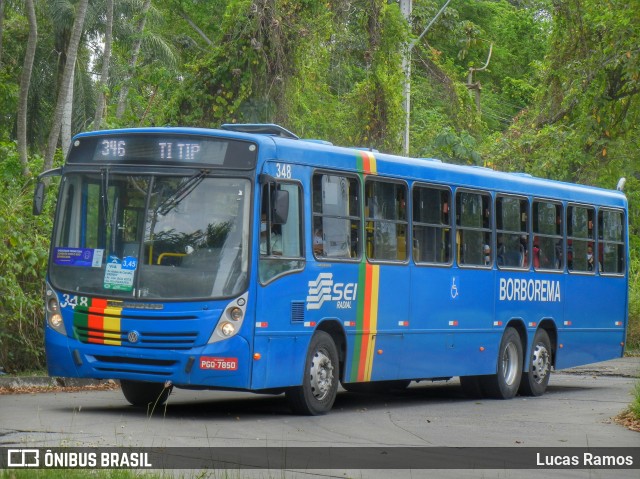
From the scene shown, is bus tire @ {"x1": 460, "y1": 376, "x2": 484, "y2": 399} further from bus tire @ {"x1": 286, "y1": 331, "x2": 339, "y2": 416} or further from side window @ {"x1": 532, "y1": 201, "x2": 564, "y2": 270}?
bus tire @ {"x1": 286, "y1": 331, "x2": 339, "y2": 416}

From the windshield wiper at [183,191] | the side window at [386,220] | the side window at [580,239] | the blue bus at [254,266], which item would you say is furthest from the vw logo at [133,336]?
the side window at [580,239]

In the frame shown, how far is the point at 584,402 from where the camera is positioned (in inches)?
696

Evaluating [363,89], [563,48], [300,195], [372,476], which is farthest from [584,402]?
[563,48]

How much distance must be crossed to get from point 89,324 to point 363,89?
16.2 metres

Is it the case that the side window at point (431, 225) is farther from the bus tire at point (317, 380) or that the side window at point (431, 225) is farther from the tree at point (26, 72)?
the tree at point (26, 72)

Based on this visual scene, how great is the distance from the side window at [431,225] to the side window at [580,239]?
375 cm

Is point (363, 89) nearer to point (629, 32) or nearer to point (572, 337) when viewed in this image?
point (629, 32)

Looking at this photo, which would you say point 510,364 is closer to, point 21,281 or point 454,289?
point 454,289

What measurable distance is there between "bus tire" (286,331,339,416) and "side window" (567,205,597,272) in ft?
22.1

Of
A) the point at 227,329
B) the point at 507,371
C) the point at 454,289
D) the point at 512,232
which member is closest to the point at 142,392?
the point at 227,329

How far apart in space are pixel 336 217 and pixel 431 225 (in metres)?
2.29

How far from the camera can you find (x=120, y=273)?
13.5 m

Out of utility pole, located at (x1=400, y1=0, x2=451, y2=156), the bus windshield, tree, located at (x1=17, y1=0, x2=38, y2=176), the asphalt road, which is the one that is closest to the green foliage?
the asphalt road

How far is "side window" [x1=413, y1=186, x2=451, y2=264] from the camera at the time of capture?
1642 cm
